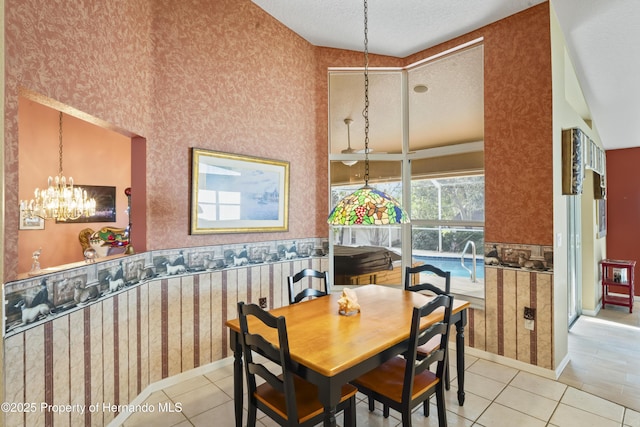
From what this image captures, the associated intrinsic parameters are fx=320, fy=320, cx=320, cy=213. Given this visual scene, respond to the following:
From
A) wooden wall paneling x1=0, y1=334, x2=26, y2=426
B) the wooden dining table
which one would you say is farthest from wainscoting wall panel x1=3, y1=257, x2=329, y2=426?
the wooden dining table

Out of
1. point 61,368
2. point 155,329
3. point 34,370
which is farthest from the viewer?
point 155,329

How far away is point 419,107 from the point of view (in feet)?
12.2

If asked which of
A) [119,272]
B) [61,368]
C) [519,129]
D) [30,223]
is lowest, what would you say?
[61,368]

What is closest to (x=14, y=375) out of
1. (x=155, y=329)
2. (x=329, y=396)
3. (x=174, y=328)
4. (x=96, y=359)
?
(x=96, y=359)

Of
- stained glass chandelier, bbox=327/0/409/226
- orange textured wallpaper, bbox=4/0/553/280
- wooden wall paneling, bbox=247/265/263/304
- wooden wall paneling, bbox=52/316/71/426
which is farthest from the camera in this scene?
wooden wall paneling, bbox=247/265/263/304

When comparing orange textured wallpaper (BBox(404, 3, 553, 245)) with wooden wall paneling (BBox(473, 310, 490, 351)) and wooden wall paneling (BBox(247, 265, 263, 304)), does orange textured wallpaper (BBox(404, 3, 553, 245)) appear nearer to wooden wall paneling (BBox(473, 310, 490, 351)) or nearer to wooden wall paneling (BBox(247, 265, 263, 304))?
wooden wall paneling (BBox(473, 310, 490, 351))

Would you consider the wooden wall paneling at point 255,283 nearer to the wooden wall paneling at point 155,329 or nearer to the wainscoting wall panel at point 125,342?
the wainscoting wall panel at point 125,342

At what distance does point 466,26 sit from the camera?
316 cm

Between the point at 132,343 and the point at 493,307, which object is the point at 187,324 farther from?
the point at 493,307

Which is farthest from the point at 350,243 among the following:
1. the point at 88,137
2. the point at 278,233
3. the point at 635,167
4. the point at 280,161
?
the point at 635,167

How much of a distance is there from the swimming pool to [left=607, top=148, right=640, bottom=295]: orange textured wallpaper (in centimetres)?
382

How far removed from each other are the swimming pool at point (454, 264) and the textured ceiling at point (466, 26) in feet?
7.47

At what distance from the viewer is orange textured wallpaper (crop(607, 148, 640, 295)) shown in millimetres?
5152

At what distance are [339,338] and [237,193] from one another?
180cm
